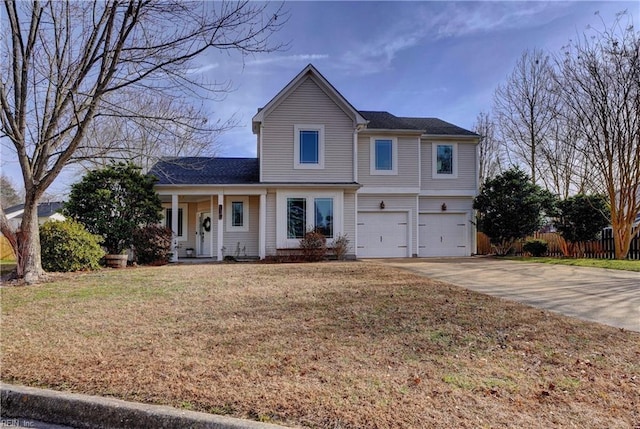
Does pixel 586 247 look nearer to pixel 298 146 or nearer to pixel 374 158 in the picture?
pixel 374 158

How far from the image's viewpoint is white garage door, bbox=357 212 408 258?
54.7 feet

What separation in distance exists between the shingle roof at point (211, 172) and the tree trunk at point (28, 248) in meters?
5.06

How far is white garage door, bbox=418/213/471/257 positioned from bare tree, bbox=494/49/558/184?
10168 mm

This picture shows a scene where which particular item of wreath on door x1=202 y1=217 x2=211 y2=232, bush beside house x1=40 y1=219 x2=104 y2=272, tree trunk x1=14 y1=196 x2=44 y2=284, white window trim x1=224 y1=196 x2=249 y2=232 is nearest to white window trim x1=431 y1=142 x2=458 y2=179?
white window trim x1=224 y1=196 x2=249 y2=232

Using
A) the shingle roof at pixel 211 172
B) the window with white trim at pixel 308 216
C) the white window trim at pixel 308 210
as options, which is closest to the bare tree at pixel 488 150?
the white window trim at pixel 308 210

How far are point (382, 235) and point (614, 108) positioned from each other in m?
10.2

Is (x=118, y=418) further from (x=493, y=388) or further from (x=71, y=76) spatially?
(x=71, y=76)

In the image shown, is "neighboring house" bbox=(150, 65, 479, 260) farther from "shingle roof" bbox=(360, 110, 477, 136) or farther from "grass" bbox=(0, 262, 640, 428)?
"grass" bbox=(0, 262, 640, 428)

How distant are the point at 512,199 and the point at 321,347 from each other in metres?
14.3

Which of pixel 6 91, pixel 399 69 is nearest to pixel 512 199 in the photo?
pixel 399 69

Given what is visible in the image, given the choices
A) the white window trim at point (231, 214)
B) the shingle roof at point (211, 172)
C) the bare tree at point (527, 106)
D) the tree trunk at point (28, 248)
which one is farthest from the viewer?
the bare tree at point (527, 106)

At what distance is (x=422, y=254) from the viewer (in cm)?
1742

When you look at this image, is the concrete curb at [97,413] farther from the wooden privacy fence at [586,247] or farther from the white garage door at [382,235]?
the wooden privacy fence at [586,247]

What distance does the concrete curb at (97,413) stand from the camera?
8.92ft
